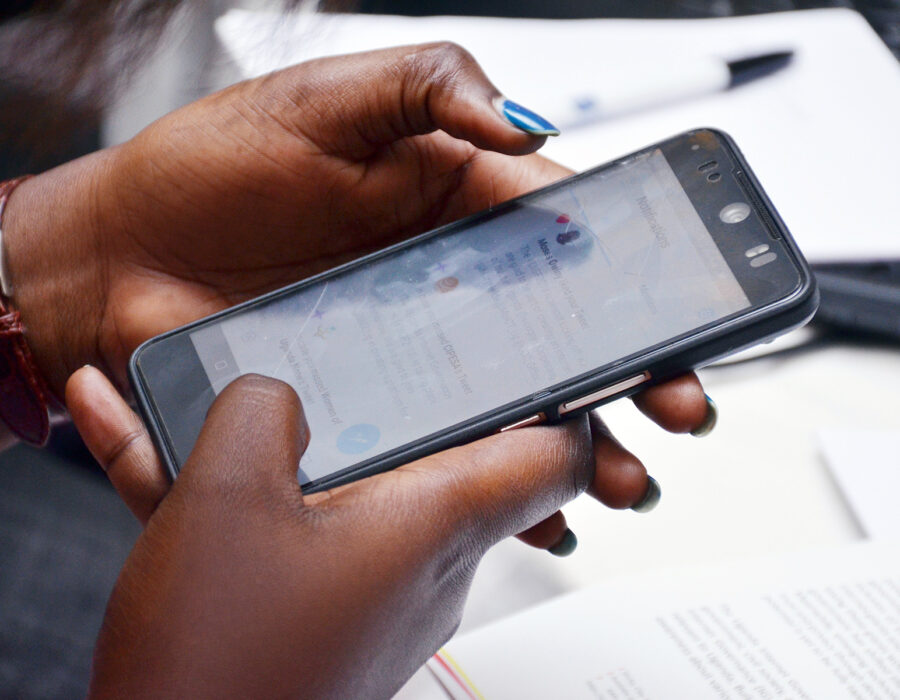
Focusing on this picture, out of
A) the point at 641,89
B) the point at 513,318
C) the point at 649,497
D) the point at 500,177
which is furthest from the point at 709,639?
the point at 641,89

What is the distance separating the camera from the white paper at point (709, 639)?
418 millimetres

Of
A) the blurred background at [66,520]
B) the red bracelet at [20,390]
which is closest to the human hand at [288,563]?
the blurred background at [66,520]

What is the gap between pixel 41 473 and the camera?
2.03 feet

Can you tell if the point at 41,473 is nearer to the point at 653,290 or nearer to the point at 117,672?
the point at 117,672

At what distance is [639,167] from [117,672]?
1.19 feet

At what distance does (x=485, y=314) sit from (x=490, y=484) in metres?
0.11

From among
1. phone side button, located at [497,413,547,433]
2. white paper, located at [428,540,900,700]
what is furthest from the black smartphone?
white paper, located at [428,540,900,700]

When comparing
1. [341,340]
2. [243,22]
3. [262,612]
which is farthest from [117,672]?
[243,22]

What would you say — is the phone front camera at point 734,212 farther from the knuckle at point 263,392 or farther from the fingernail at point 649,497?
the knuckle at point 263,392

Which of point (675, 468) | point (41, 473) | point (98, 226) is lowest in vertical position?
point (675, 468)

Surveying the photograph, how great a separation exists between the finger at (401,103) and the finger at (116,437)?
0.21 metres

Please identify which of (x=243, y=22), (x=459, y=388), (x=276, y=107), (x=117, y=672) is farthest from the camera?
(x=243, y=22)

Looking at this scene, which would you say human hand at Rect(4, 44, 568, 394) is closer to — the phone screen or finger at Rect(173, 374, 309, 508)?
the phone screen

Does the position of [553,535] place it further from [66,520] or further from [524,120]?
[66,520]
